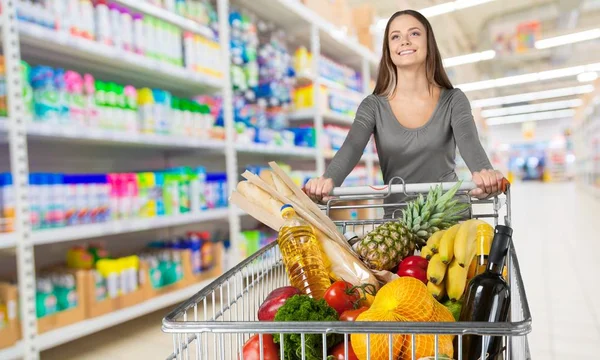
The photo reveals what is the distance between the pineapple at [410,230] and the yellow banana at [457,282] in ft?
0.55

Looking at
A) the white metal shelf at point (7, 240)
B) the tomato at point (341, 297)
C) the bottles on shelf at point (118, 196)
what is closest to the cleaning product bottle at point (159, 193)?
the bottles on shelf at point (118, 196)

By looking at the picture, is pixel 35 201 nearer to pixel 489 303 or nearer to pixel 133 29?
pixel 133 29

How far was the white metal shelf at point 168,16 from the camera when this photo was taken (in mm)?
2514

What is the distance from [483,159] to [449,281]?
567mm

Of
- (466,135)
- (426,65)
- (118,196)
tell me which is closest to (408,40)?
(426,65)

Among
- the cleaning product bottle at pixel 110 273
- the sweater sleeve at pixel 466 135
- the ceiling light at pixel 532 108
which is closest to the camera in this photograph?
the sweater sleeve at pixel 466 135

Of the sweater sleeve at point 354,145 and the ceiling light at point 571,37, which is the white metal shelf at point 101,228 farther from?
the ceiling light at point 571,37

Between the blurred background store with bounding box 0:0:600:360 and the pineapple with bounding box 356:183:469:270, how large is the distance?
1436 millimetres

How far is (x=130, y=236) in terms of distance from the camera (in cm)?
318

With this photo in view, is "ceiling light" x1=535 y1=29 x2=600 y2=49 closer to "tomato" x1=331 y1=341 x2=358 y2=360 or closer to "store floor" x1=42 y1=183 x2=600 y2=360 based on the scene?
"store floor" x1=42 y1=183 x2=600 y2=360

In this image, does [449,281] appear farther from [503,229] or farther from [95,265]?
[95,265]

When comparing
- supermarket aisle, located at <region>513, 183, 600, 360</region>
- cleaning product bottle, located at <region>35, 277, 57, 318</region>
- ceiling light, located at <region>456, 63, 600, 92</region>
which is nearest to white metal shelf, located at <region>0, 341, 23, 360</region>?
cleaning product bottle, located at <region>35, 277, 57, 318</region>

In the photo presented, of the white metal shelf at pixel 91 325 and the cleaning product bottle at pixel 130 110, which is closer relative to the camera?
the white metal shelf at pixel 91 325

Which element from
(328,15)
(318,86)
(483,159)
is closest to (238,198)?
(483,159)
